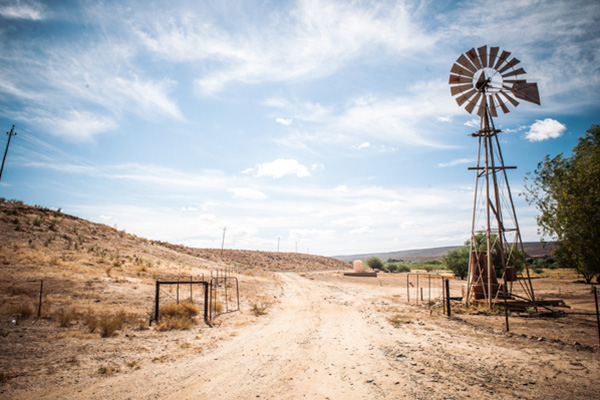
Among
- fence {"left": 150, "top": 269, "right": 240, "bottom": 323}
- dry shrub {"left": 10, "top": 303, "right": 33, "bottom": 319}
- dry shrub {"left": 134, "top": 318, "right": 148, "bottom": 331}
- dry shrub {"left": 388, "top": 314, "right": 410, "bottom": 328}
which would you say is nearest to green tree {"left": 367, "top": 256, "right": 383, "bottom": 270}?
fence {"left": 150, "top": 269, "right": 240, "bottom": 323}

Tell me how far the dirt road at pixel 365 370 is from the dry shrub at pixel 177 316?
315 centimetres

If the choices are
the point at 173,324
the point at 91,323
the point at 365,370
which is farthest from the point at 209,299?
the point at 365,370

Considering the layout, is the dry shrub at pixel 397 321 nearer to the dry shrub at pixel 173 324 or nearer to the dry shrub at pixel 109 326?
the dry shrub at pixel 173 324

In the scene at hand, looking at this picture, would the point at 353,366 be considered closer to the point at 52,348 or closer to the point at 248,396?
the point at 248,396

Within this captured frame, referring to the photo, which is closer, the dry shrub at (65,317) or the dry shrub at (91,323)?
the dry shrub at (91,323)

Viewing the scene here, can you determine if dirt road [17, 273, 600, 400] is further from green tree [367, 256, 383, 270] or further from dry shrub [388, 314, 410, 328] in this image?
green tree [367, 256, 383, 270]

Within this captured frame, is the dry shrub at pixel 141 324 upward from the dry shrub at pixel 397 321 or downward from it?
upward

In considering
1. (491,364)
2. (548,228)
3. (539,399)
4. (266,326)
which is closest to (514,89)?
(548,228)

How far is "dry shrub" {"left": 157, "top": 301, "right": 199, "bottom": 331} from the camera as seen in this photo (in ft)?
40.9

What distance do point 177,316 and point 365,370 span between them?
33.0 ft

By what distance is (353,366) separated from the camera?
790cm

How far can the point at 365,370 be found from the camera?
7.56 meters

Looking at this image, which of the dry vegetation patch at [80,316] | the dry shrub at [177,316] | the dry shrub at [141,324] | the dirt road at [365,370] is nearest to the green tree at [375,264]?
the dry vegetation patch at [80,316]

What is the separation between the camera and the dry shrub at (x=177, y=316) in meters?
12.5
